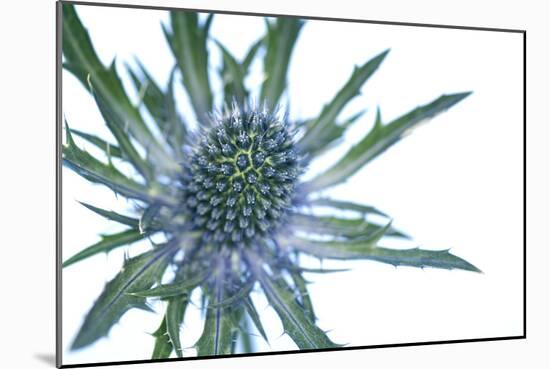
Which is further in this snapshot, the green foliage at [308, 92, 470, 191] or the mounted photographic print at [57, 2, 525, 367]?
the green foliage at [308, 92, 470, 191]

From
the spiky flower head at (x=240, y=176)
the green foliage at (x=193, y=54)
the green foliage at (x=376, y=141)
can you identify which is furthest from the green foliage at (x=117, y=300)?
the green foliage at (x=376, y=141)

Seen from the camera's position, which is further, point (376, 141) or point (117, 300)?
point (376, 141)

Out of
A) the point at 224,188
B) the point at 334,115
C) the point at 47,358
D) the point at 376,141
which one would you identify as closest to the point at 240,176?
the point at 224,188

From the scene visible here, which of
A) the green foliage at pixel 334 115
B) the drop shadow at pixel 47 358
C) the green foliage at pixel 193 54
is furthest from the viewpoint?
the green foliage at pixel 334 115

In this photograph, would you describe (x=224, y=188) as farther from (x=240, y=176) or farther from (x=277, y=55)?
(x=277, y=55)

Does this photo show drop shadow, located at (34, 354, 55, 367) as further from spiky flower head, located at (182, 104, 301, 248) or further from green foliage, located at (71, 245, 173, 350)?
spiky flower head, located at (182, 104, 301, 248)

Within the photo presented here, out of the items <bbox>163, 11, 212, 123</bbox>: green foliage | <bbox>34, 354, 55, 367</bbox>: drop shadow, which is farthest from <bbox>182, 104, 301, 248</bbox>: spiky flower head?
<bbox>34, 354, 55, 367</bbox>: drop shadow

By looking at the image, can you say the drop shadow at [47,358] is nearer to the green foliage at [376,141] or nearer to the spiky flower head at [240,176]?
the spiky flower head at [240,176]

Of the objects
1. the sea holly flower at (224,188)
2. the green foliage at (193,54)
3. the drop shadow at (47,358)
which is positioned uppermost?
the green foliage at (193,54)
